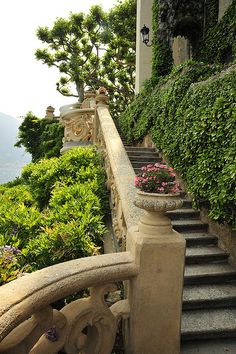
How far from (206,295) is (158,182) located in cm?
203

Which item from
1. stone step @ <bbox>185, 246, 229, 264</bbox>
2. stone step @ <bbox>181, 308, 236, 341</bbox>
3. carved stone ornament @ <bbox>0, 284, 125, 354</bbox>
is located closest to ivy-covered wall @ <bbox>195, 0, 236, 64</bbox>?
stone step @ <bbox>185, 246, 229, 264</bbox>

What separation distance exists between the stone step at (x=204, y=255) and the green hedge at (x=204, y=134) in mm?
515

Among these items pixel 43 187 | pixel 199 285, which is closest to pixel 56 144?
pixel 43 187

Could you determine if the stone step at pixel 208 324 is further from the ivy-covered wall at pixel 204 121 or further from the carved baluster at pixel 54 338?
the carved baluster at pixel 54 338

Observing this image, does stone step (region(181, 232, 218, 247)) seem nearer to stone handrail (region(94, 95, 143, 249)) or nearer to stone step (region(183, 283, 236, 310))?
stone step (region(183, 283, 236, 310))

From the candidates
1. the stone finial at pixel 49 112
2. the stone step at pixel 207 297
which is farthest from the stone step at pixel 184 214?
the stone finial at pixel 49 112

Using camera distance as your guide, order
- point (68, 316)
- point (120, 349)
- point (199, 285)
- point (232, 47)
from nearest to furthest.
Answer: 1. point (68, 316)
2. point (120, 349)
3. point (199, 285)
4. point (232, 47)

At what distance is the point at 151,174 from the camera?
236 cm

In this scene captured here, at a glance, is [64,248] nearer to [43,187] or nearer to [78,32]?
[43,187]

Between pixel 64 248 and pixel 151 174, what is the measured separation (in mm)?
1726

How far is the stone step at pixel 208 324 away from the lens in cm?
306

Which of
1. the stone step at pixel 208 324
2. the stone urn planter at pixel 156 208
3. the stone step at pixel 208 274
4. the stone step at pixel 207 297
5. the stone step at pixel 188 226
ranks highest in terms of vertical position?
the stone urn planter at pixel 156 208

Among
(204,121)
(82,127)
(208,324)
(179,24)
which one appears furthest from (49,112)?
(208,324)

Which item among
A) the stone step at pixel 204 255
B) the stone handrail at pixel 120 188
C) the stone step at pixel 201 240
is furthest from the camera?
the stone step at pixel 201 240
